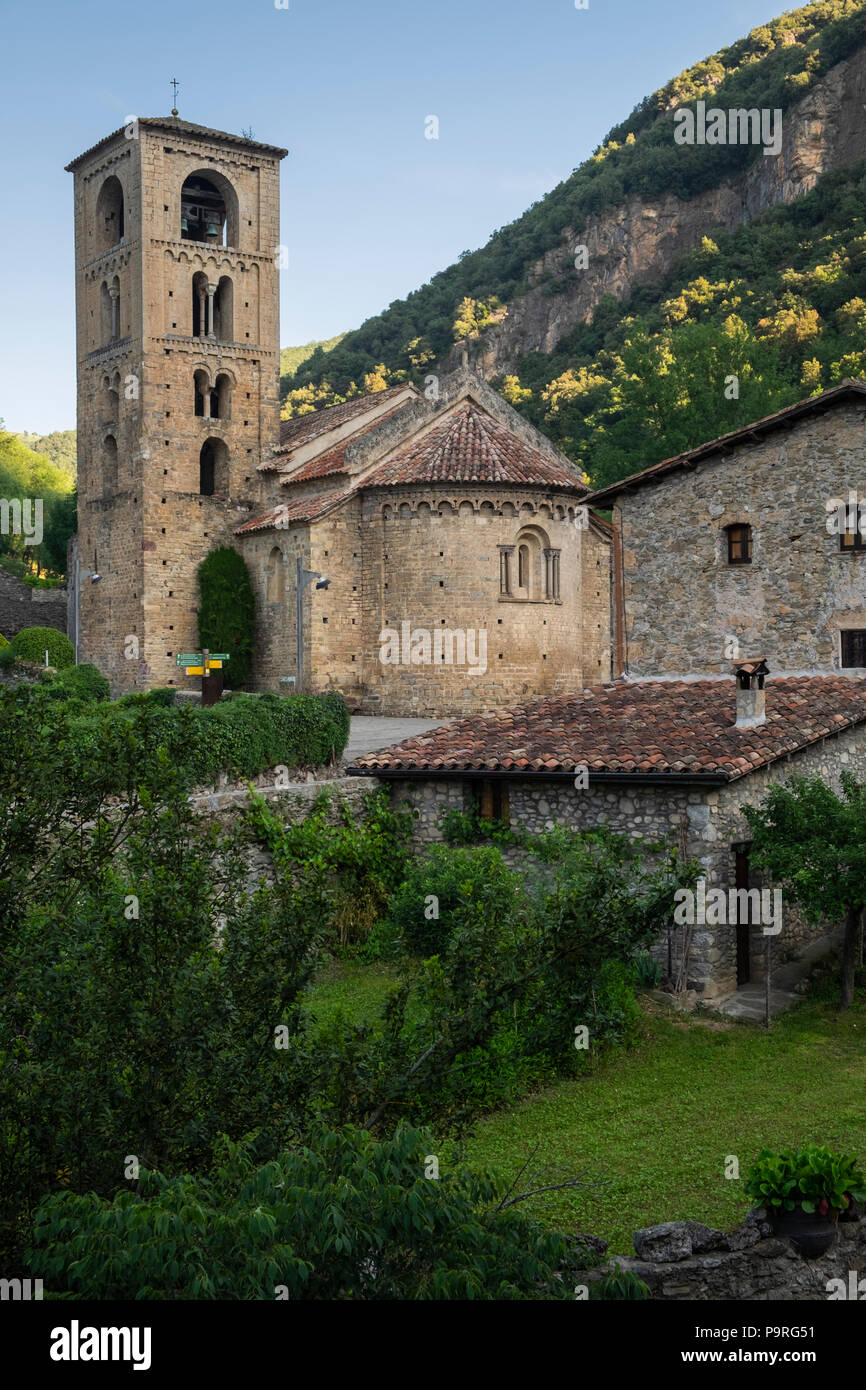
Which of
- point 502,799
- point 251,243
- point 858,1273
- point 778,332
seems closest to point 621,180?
point 778,332

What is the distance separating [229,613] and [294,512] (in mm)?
3637

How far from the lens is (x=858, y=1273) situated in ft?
25.0

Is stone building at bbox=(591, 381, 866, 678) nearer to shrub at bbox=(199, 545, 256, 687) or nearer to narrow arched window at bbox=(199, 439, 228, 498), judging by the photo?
shrub at bbox=(199, 545, 256, 687)

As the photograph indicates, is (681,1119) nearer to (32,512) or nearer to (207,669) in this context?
(207,669)

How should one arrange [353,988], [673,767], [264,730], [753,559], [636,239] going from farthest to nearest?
[636,239]
[753,559]
[264,730]
[353,988]
[673,767]

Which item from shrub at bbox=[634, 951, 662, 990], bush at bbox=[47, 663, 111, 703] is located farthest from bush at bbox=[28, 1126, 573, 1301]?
bush at bbox=[47, 663, 111, 703]

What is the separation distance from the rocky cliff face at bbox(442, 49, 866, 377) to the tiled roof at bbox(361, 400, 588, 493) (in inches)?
2059

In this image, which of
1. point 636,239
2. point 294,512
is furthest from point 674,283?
point 294,512

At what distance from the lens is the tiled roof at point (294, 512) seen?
1310 inches

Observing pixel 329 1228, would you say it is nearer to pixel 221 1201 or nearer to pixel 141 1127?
pixel 221 1201

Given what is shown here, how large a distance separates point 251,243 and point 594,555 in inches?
595

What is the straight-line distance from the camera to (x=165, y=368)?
36.8 m

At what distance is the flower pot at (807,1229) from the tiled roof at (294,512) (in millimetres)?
26928

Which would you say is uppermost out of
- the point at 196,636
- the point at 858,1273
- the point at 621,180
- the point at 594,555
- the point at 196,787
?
the point at 621,180
